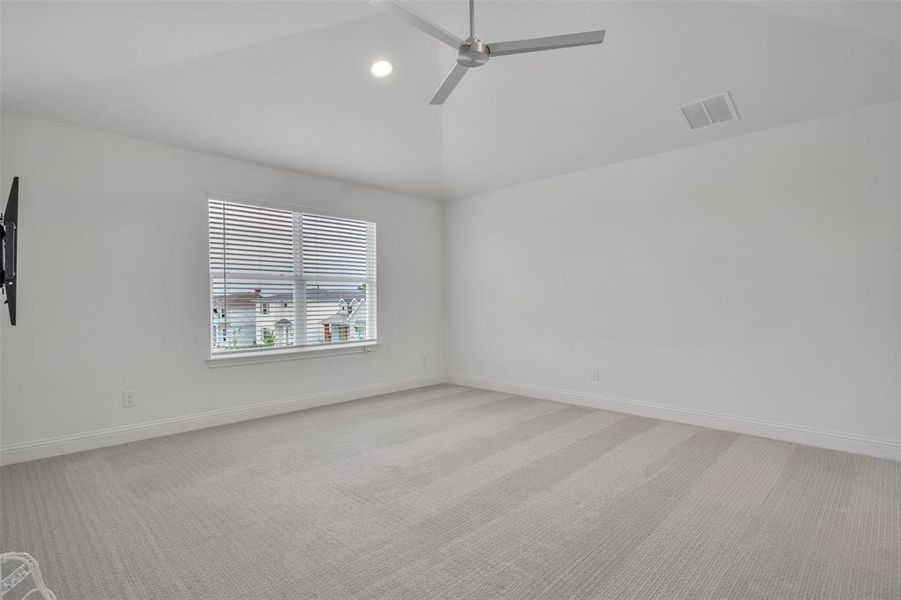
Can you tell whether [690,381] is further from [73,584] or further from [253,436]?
[73,584]

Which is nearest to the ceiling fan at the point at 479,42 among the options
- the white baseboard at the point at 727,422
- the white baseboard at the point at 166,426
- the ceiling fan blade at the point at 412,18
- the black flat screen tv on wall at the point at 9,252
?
the ceiling fan blade at the point at 412,18

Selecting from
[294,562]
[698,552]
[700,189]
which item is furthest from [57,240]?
[700,189]

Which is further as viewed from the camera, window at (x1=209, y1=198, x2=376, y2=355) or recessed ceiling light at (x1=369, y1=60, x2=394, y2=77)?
window at (x1=209, y1=198, x2=376, y2=355)

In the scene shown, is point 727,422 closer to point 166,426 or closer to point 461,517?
point 461,517

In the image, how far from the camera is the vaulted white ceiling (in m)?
Result: 2.54

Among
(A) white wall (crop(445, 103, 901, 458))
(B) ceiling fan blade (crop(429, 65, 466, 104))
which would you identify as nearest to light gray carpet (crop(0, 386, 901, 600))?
(A) white wall (crop(445, 103, 901, 458))

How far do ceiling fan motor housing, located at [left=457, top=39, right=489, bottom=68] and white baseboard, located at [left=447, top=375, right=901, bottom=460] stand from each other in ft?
11.3

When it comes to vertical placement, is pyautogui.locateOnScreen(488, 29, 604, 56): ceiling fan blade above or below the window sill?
above

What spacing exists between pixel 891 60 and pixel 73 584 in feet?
16.6

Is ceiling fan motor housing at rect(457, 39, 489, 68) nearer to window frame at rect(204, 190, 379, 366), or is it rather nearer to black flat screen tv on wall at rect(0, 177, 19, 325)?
black flat screen tv on wall at rect(0, 177, 19, 325)

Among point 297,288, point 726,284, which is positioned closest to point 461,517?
point 726,284

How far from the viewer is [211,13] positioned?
2.46 metres

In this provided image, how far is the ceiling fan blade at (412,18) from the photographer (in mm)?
1938

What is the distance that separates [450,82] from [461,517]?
7.61 feet
